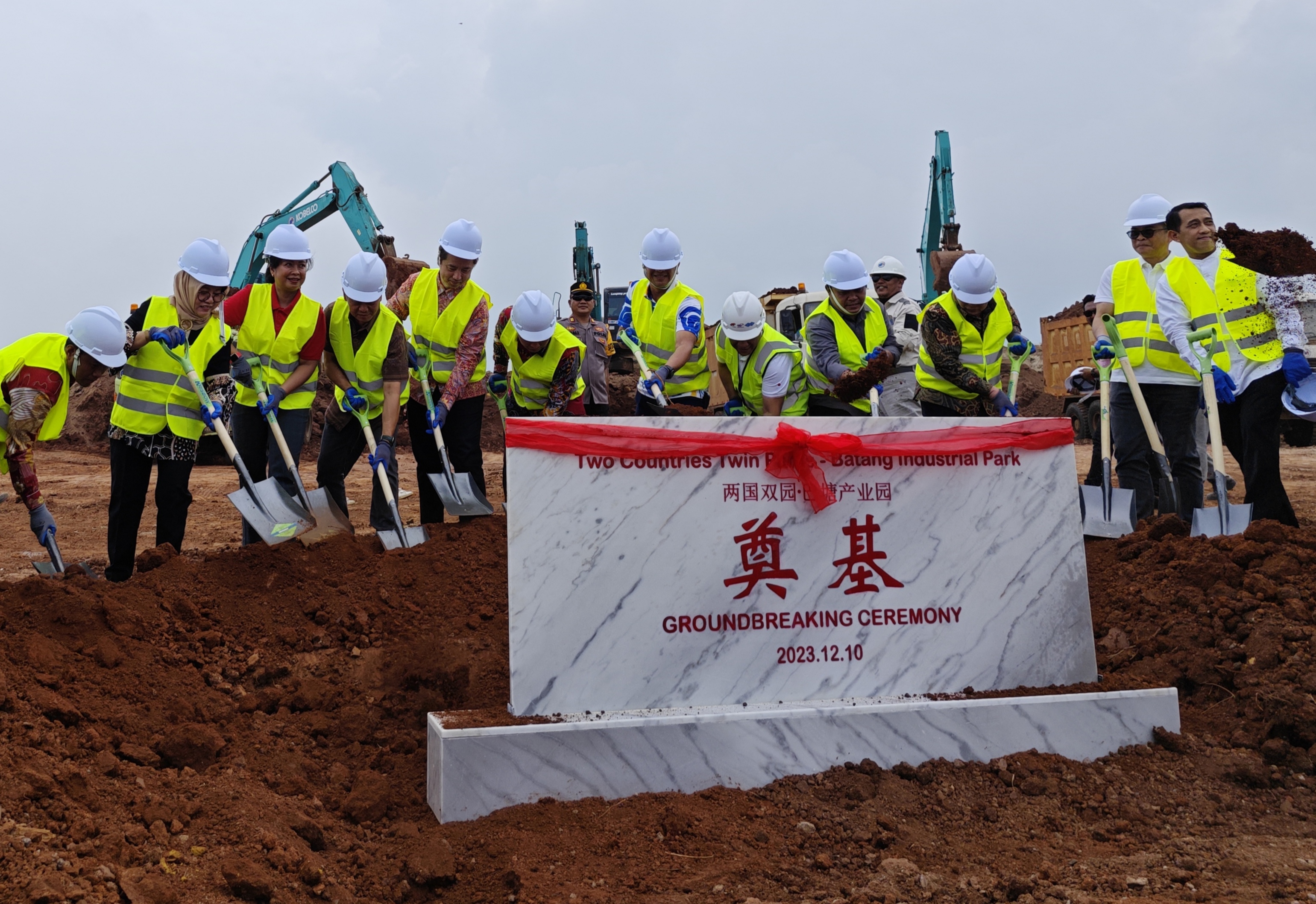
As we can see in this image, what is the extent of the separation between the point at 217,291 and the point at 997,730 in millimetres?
3866

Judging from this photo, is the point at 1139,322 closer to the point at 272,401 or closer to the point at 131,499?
the point at 272,401

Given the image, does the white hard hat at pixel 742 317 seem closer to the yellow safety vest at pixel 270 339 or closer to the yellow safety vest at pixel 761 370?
the yellow safety vest at pixel 761 370

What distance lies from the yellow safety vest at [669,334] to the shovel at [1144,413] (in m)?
2.22

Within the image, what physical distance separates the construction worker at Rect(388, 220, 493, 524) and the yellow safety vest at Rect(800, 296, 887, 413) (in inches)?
73.6

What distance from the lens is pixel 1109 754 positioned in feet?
10.1

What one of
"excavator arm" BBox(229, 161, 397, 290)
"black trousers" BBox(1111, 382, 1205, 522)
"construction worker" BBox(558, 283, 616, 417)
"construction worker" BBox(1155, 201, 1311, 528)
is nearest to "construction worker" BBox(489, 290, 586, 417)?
"construction worker" BBox(558, 283, 616, 417)

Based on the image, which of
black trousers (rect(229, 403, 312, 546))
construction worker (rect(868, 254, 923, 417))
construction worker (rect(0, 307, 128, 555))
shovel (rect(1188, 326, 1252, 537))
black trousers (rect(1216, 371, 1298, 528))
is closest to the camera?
construction worker (rect(0, 307, 128, 555))

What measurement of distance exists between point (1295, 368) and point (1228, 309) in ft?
1.44

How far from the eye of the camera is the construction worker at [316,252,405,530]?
17.0ft

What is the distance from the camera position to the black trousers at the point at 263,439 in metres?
5.21

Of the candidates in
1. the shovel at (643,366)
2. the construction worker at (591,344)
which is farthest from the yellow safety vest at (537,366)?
the construction worker at (591,344)

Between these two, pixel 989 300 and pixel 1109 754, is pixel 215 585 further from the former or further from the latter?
pixel 989 300

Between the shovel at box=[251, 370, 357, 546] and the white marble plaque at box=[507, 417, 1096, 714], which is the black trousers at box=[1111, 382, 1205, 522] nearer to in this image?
the white marble plaque at box=[507, 417, 1096, 714]

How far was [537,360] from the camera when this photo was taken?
589 centimetres
